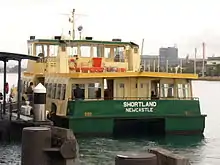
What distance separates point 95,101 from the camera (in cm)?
2109

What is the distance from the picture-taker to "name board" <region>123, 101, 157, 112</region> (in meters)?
21.5

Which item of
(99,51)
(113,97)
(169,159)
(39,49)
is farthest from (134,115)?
(169,159)

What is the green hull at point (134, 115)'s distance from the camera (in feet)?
68.8

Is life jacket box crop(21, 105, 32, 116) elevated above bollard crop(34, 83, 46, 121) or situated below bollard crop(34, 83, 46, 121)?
below

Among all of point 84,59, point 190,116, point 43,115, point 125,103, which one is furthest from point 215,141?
point 43,115

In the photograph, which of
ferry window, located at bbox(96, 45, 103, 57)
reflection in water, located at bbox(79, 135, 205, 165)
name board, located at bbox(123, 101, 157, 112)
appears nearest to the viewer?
reflection in water, located at bbox(79, 135, 205, 165)

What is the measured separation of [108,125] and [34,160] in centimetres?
1144

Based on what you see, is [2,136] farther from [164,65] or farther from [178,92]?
[164,65]

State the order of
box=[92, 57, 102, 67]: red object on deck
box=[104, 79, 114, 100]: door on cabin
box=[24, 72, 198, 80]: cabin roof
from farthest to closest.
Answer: box=[92, 57, 102, 67]: red object on deck, box=[104, 79, 114, 100]: door on cabin, box=[24, 72, 198, 80]: cabin roof

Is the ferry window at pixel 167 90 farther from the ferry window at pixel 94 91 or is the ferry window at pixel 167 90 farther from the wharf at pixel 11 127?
the wharf at pixel 11 127

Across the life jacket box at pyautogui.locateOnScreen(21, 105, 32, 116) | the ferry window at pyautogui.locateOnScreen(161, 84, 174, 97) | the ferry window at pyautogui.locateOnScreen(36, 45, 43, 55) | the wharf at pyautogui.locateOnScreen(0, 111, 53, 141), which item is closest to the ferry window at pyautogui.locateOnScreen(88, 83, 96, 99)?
the life jacket box at pyautogui.locateOnScreen(21, 105, 32, 116)

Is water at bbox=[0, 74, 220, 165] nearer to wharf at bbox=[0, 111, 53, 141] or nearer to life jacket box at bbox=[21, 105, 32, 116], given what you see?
wharf at bbox=[0, 111, 53, 141]

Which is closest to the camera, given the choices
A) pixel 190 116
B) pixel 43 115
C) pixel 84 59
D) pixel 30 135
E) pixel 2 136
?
pixel 30 135

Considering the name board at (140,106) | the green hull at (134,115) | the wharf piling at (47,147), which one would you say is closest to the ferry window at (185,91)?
the green hull at (134,115)
